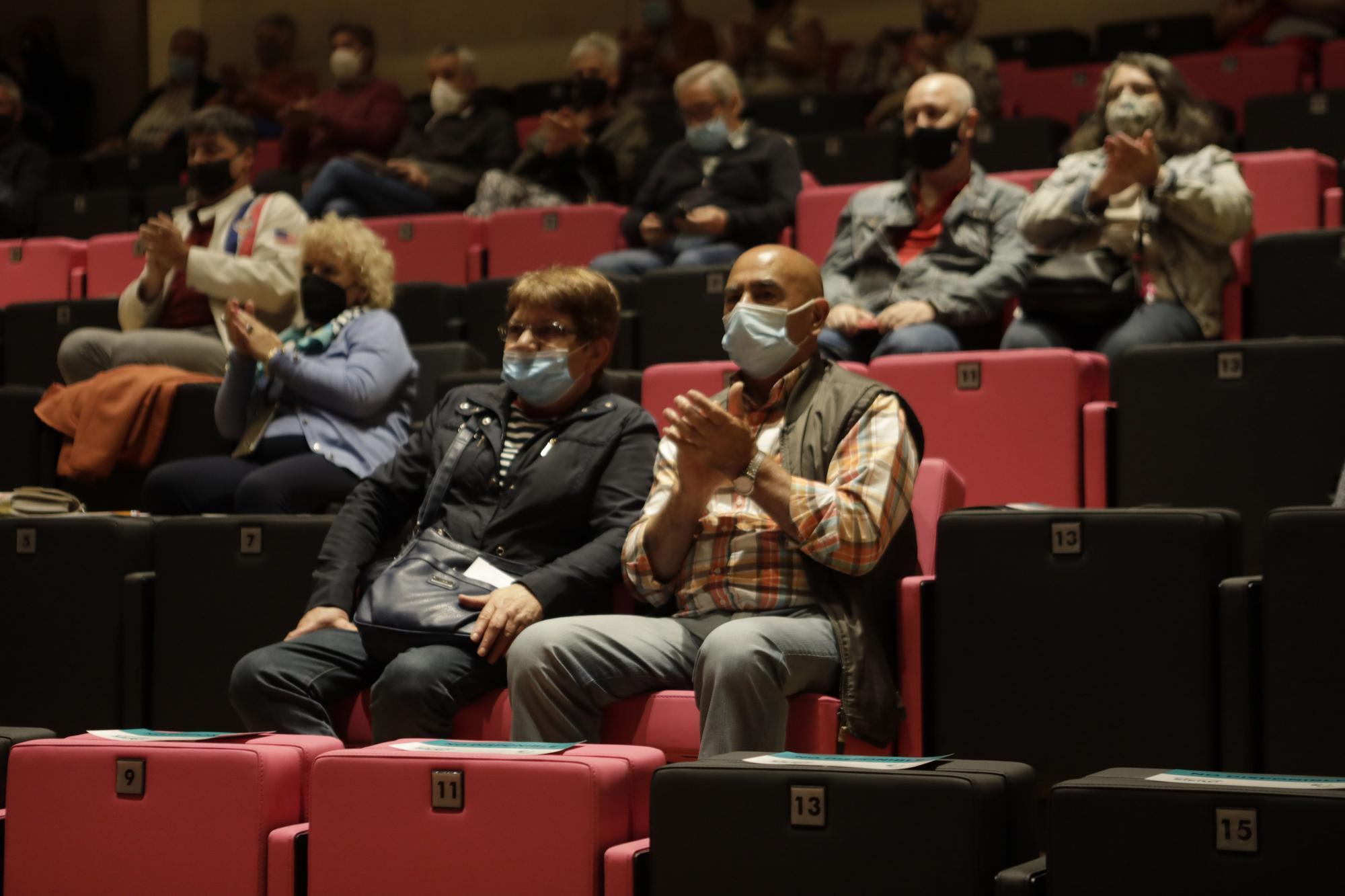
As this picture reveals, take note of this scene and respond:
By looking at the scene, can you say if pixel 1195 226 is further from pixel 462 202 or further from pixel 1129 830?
pixel 462 202

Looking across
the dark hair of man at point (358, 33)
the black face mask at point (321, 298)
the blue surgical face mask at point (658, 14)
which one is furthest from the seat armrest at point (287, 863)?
the blue surgical face mask at point (658, 14)

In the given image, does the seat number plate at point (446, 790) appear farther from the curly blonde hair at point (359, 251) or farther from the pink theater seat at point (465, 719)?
the curly blonde hair at point (359, 251)

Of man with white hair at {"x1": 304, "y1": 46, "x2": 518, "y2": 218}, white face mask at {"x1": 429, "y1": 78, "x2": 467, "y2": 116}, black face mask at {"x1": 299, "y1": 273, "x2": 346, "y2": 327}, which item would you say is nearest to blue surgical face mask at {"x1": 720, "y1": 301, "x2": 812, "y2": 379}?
black face mask at {"x1": 299, "y1": 273, "x2": 346, "y2": 327}

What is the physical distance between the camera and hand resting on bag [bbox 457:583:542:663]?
226cm

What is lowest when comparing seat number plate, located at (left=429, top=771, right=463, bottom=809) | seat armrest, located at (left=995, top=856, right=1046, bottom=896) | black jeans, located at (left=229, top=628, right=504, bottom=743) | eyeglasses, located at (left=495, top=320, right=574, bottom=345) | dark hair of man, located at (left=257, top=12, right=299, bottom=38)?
seat armrest, located at (left=995, top=856, right=1046, bottom=896)

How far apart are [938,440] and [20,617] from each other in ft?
4.93

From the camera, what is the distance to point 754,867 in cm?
161

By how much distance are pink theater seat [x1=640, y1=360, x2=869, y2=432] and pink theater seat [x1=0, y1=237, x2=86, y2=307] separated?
8.07 ft

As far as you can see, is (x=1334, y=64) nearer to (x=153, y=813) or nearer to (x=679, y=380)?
(x=679, y=380)

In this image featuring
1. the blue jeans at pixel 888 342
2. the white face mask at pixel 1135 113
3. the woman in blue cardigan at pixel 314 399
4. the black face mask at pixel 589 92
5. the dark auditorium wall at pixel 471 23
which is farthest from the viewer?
the dark auditorium wall at pixel 471 23

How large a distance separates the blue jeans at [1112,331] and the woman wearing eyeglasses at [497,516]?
3.00 feet

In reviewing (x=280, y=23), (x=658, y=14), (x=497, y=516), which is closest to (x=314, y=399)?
(x=497, y=516)

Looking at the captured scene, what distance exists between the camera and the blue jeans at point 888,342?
3.19 metres

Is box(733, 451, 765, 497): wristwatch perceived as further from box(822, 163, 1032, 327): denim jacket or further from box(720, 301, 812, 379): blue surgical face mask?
box(822, 163, 1032, 327): denim jacket
